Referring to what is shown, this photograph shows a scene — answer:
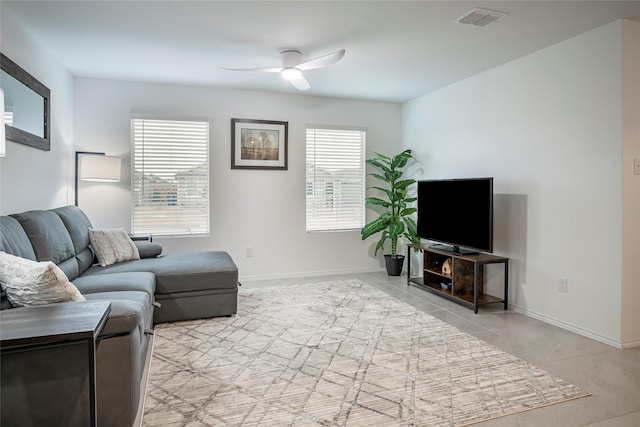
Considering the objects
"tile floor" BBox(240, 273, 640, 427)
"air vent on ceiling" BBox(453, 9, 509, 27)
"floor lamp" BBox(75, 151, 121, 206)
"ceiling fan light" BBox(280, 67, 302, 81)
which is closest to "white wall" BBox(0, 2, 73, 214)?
"floor lamp" BBox(75, 151, 121, 206)

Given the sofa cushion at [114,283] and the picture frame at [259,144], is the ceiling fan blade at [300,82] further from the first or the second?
the sofa cushion at [114,283]

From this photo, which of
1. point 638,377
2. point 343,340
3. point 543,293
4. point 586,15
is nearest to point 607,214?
point 543,293

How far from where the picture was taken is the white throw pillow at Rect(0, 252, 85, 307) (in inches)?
70.8

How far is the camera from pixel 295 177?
5.34 m

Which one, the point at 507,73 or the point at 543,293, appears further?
the point at 507,73

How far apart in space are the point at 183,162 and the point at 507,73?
3804mm

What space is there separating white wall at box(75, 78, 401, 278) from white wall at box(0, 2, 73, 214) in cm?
31

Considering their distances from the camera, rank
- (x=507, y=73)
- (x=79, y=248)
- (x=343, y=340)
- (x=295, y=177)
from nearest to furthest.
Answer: (x=343, y=340), (x=79, y=248), (x=507, y=73), (x=295, y=177)

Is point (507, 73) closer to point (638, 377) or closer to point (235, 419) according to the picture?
point (638, 377)

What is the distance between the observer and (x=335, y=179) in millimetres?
5598

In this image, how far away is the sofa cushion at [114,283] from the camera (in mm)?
2730

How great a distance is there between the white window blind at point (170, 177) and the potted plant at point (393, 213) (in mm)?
2212

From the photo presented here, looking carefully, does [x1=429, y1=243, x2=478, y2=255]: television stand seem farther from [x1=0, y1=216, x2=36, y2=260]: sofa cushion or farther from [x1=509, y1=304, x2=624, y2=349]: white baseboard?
[x1=0, y1=216, x2=36, y2=260]: sofa cushion

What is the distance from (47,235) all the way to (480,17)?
3478 mm
